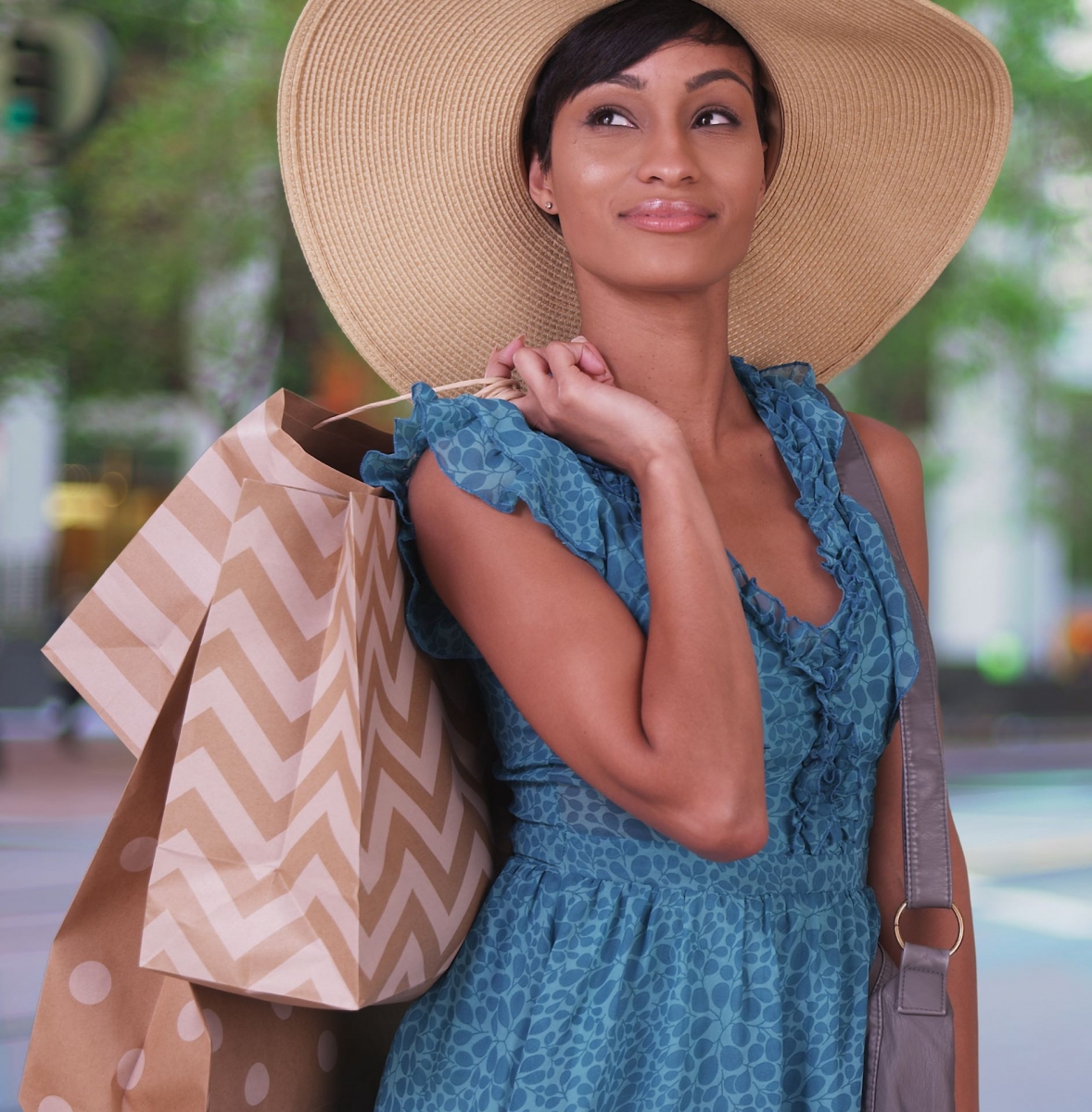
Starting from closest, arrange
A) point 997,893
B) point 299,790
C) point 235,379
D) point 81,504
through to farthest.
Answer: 1. point 299,790
2. point 997,893
3. point 235,379
4. point 81,504

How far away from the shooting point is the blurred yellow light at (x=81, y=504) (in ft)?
62.8

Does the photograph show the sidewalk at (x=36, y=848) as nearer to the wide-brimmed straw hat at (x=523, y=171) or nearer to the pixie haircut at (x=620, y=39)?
the wide-brimmed straw hat at (x=523, y=171)

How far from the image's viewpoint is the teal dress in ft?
4.68

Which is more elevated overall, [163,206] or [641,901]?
[163,206]

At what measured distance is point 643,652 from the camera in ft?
4.55

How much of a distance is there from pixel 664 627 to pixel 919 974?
0.48 metres

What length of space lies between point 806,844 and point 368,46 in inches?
43.0

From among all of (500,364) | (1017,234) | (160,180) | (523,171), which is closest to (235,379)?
(160,180)

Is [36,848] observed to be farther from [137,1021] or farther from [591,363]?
[591,363]

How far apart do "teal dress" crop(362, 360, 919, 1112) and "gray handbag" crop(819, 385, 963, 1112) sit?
0.03m

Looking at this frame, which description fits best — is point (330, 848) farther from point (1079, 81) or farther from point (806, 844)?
point (1079, 81)

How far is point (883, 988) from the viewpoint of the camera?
4.96 ft

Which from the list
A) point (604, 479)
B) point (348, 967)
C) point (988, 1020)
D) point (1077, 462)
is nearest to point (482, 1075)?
point (348, 967)

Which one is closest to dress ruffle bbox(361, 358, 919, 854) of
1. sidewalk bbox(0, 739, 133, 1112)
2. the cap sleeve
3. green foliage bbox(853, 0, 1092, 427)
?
the cap sleeve
